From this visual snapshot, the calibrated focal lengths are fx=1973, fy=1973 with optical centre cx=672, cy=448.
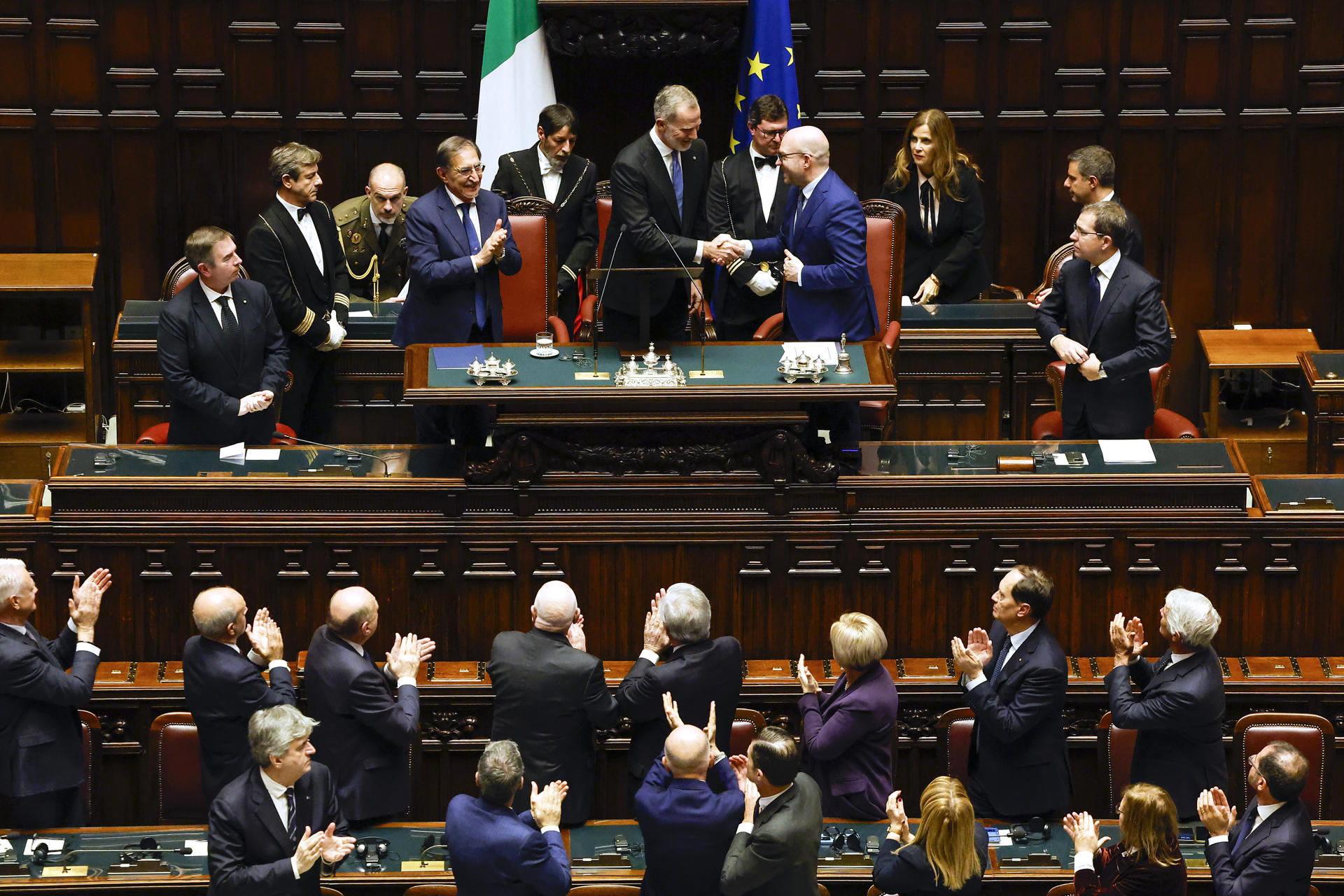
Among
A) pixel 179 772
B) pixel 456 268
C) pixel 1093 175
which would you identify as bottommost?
pixel 179 772

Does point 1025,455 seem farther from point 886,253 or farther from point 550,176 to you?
point 550,176

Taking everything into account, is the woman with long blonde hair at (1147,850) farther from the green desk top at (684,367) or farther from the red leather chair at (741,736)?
the green desk top at (684,367)

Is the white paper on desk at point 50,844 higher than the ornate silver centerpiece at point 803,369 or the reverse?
the reverse

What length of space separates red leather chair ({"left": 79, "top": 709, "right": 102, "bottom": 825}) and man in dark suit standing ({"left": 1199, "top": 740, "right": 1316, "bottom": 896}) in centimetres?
386

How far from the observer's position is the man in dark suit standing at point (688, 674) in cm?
659

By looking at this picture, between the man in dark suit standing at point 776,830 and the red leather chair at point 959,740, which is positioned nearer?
the man in dark suit standing at point 776,830

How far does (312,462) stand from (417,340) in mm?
888

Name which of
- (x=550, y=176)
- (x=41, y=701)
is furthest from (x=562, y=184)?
(x=41, y=701)

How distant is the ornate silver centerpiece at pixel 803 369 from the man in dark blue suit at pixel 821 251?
0.70 meters

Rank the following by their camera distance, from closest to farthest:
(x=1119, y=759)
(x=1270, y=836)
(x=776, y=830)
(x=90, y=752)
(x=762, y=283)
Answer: (x=776, y=830), (x=1270, y=836), (x=1119, y=759), (x=90, y=752), (x=762, y=283)

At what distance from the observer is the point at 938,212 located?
31.7 ft

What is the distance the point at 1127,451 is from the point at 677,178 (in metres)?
2.37

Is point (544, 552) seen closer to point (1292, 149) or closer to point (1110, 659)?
point (1110, 659)

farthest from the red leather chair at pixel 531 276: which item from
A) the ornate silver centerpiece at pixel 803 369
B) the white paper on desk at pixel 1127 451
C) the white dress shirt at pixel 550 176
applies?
the white paper on desk at pixel 1127 451
